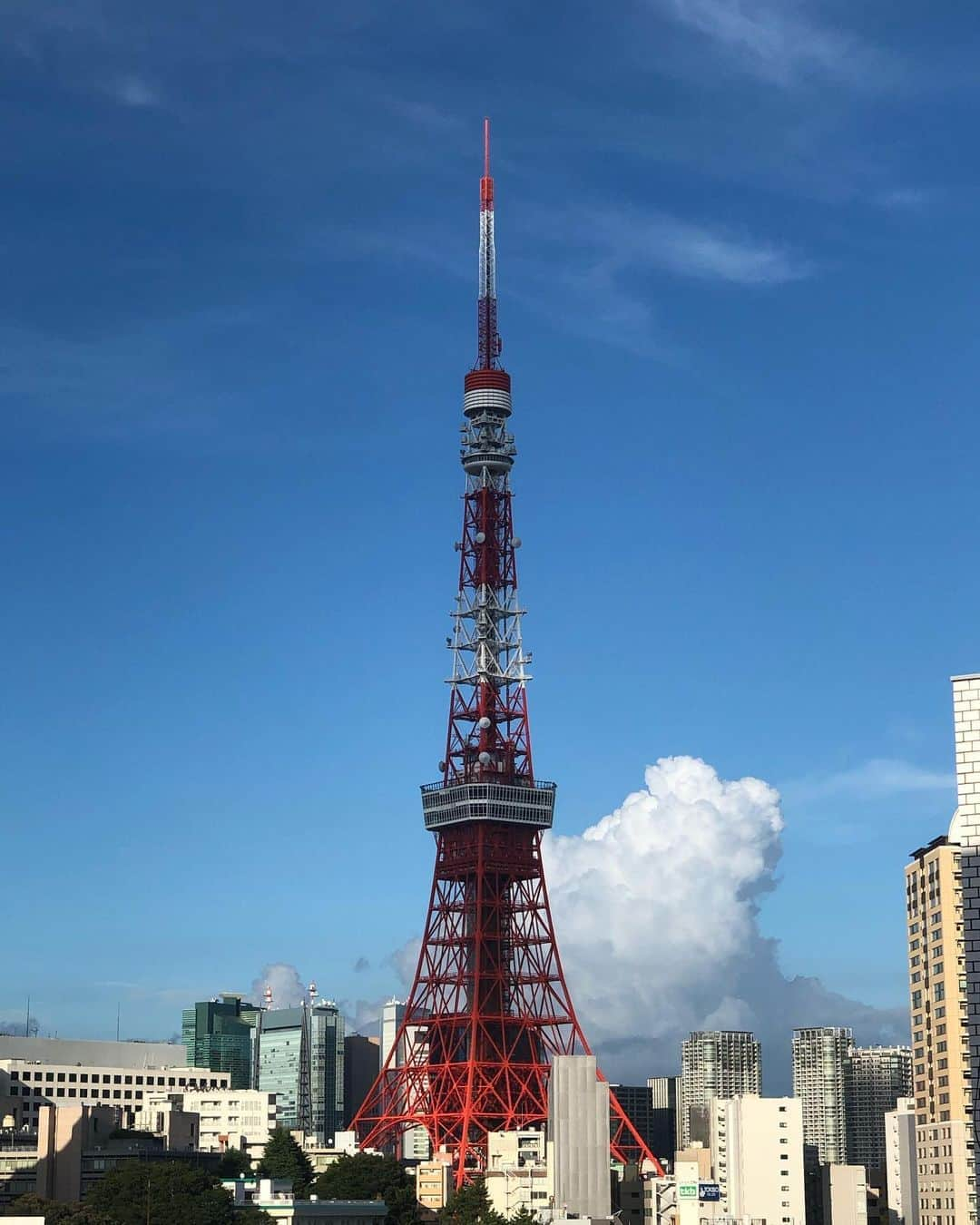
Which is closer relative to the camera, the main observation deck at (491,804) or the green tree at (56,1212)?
the green tree at (56,1212)

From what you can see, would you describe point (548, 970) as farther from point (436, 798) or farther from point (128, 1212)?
point (128, 1212)

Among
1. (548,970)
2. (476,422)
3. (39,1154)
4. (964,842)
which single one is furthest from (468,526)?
(964,842)

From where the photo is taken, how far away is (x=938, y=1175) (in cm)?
15300

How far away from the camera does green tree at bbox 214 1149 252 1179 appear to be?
16450 cm

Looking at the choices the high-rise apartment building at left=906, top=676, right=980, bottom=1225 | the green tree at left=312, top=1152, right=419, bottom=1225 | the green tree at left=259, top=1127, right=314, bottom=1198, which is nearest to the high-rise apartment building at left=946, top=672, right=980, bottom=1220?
the high-rise apartment building at left=906, top=676, right=980, bottom=1225

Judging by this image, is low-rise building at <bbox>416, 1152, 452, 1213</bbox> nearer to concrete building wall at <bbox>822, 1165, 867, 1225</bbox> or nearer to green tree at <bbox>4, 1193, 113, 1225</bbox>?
concrete building wall at <bbox>822, 1165, 867, 1225</bbox>

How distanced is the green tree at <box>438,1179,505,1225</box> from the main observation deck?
35449mm

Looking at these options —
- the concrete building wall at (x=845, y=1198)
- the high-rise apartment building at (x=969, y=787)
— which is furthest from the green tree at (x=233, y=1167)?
the high-rise apartment building at (x=969, y=787)

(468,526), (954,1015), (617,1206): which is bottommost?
(617,1206)

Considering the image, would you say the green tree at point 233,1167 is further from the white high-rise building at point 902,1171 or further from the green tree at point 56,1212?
the white high-rise building at point 902,1171

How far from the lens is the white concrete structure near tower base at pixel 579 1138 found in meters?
149

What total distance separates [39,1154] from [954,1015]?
69.6 m

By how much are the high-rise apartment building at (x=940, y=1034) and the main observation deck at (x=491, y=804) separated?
32.2 metres

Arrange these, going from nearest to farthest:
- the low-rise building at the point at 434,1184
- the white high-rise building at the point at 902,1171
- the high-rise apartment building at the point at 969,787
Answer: the high-rise apartment building at the point at 969,787, the low-rise building at the point at 434,1184, the white high-rise building at the point at 902,1171
